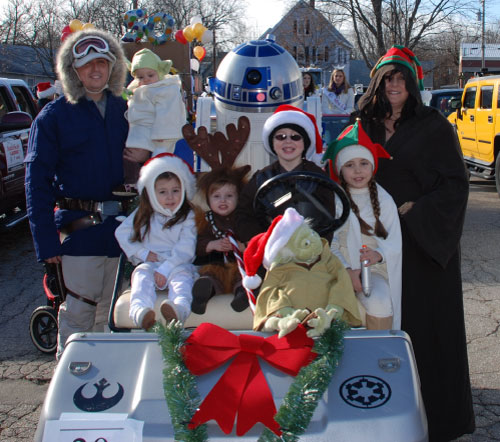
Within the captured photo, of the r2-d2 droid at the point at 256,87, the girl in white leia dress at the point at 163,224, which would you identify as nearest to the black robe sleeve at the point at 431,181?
the girl in white leia dress at the point at 163,224

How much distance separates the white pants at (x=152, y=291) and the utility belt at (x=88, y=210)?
1.82 feet

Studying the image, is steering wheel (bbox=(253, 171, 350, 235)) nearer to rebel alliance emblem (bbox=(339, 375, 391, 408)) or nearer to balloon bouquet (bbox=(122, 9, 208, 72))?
rebel alliance emblem (bbox=(339, 375, 391, 408))

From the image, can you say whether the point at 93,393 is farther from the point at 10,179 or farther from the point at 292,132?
the point at 10,179

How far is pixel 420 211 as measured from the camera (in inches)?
117

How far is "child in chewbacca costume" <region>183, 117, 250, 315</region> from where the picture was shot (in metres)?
2.88

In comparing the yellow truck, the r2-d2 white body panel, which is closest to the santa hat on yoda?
the r2-d2 white body panel

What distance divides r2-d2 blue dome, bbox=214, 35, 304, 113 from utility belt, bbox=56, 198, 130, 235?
4.43ft

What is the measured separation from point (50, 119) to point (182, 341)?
71.3 inches

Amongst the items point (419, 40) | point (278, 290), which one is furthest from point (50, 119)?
point (419, 40)

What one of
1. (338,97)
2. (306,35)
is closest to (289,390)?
(338,97)

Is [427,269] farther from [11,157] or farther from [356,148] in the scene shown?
[11,157]

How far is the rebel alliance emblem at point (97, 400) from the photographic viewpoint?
1972 mm

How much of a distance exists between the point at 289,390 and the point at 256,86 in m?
2.77

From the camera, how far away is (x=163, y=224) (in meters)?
3.31
